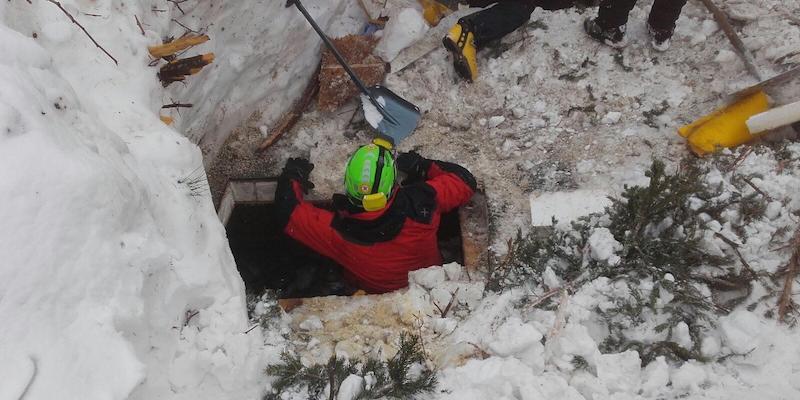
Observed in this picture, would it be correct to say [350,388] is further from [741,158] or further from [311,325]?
[741,158]

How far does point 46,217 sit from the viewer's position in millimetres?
1944

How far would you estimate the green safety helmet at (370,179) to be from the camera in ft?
10.8

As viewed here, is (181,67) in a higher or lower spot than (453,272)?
higher

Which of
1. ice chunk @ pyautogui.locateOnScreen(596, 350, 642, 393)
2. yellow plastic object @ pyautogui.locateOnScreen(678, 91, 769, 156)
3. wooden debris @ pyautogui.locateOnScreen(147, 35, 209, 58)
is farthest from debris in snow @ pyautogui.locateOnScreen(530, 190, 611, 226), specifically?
wooden debris @ pyautogui.locateOnScreen(147, 35, 209, 58)

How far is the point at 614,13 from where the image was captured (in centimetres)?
416

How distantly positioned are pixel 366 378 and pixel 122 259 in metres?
1.05

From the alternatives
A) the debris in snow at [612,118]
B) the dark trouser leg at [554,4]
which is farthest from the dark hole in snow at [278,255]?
the dark trouser leg at [554,4]

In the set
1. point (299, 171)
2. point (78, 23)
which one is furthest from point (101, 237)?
point (299, 171)

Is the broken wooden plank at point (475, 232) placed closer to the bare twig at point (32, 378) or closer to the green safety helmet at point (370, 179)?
the green safety helmet at point (370, 179)

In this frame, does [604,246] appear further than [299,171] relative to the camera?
No

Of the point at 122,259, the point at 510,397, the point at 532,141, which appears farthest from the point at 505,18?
the point at 122,259

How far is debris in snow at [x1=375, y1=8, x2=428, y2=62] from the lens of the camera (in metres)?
4.49

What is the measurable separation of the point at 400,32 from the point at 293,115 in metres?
1.04

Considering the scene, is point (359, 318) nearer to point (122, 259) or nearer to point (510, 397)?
point (510, 397)
